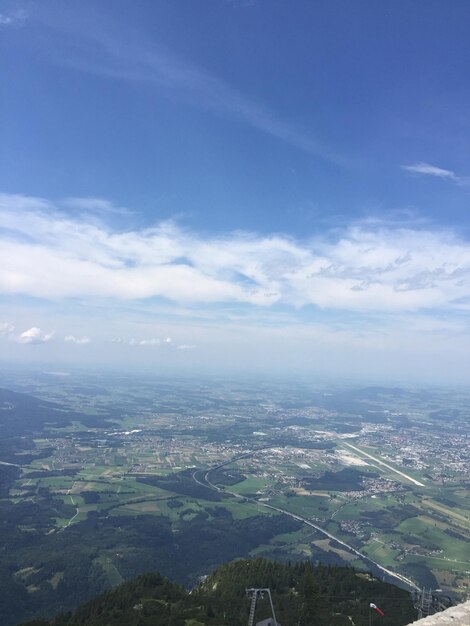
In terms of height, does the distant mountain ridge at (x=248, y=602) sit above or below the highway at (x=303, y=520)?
above

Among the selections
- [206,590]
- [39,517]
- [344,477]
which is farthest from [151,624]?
[344,477]

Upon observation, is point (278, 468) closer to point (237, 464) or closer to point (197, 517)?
point (237, 464)

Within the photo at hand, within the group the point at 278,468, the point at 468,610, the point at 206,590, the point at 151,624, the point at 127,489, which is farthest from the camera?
the point at 278,468

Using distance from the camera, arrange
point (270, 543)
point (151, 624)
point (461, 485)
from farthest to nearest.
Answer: point (461, 485)
point (270, 543)
point (151, 624)

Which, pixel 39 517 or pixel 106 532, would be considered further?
pixel 39 517

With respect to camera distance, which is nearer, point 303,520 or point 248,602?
point 248,602

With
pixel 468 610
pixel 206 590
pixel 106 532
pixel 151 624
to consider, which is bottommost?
pixel 106 532

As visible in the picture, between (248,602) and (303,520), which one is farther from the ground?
(248,602)

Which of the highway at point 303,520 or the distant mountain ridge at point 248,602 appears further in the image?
the highway at point 303,520
